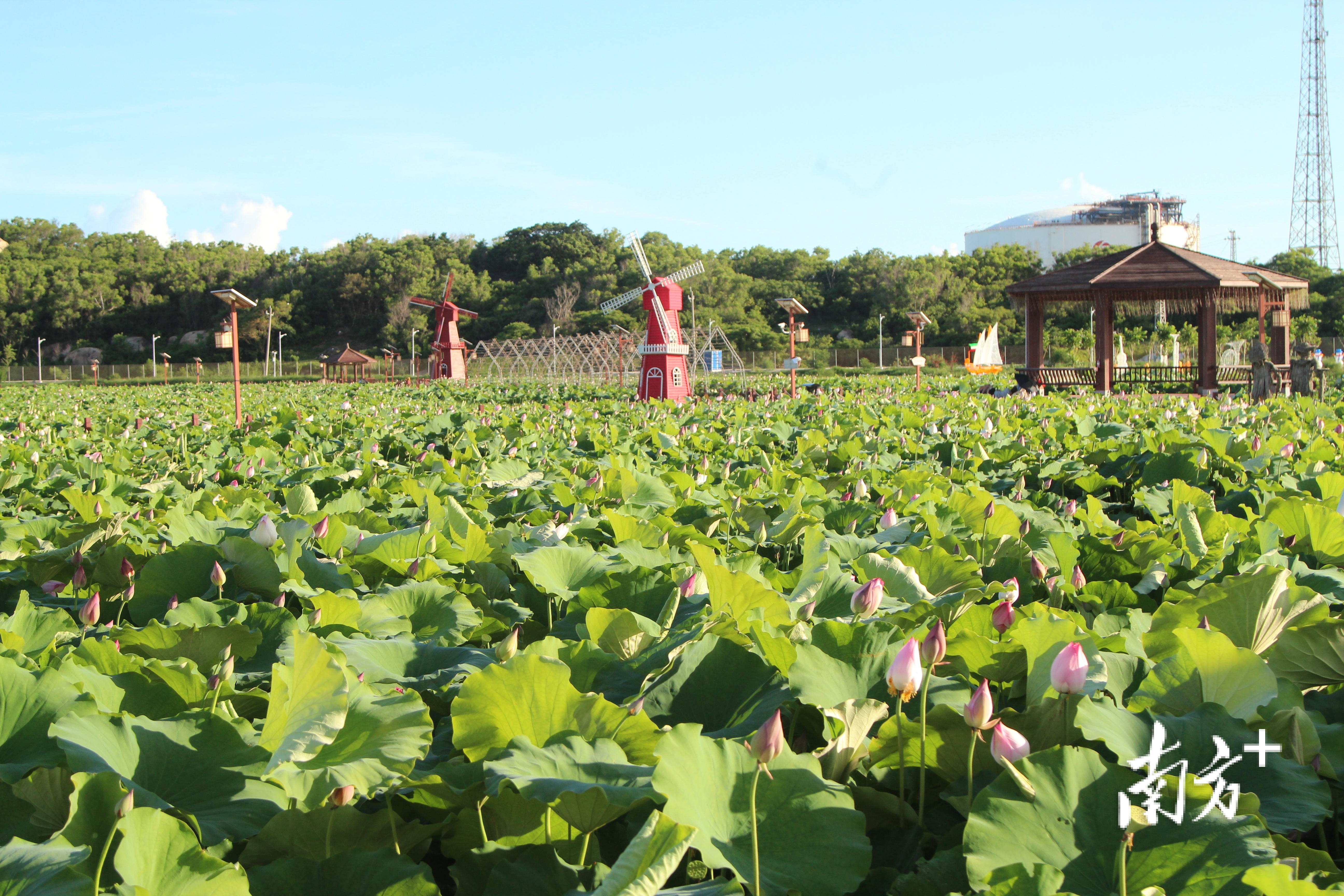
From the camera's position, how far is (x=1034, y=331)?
2312cm

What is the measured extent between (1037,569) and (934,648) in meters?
1.12

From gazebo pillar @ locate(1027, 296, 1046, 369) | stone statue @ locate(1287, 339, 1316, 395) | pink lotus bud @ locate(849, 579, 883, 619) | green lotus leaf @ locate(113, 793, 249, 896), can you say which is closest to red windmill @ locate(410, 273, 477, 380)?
gazebo pillar @ locate(1027, 296, 1046, 369)

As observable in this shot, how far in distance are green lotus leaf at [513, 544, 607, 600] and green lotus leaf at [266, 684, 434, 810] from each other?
69 centimetres

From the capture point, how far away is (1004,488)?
4.43 metres

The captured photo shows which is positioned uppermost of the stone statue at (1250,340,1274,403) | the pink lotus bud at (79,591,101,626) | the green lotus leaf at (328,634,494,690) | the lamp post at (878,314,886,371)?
the lamp post at (878,314,886,371)

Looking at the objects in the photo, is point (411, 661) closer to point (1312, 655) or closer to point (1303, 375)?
point (1312, 655)

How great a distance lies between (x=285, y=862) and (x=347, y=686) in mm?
246

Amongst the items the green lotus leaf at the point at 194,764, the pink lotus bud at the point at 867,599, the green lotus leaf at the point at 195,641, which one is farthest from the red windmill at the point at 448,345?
the green lotus leaf at the point at 194,764

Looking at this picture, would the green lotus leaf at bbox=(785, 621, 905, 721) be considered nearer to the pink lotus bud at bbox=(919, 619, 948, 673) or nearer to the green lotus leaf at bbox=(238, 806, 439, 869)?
the pink lotus bud at bbox=(919, 619, 948, 673)

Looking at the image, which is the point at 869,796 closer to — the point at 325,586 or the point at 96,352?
the point at 325,586

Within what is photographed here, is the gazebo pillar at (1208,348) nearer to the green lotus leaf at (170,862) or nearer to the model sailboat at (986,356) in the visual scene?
the model sailboat at (986,356)

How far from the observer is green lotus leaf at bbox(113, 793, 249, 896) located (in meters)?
0.96

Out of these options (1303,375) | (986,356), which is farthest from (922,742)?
(986,356)

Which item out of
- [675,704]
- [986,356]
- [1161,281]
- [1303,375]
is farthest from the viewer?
[986,356]
